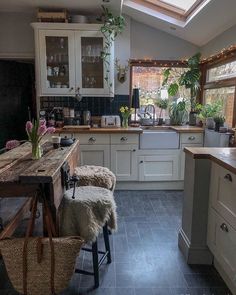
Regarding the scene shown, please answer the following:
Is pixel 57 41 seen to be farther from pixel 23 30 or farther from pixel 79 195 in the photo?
pixel 79 195

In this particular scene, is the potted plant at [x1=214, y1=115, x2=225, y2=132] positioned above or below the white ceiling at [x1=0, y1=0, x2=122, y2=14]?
below

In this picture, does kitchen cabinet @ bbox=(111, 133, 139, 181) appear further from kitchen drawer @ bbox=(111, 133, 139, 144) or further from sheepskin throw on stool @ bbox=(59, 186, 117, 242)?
sheepskin throw on stool @ bbox=(59, 186, 117, 242)

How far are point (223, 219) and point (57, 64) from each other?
3.07m

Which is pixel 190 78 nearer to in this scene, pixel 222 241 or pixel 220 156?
pixel 220 156

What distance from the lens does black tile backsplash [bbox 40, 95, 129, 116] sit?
4.14m

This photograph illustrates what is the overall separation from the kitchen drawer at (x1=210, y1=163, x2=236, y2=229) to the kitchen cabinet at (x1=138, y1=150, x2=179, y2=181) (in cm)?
176

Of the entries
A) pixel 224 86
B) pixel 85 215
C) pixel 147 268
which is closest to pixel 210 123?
pixel 224 86

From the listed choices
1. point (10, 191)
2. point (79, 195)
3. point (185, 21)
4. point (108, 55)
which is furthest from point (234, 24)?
point (10, 191)

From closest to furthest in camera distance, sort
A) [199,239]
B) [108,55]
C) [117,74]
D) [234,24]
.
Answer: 1. [199,239]
2. [234,24]
3. [108,55]
4. [117,74]

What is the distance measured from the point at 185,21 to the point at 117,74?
1.19 metres

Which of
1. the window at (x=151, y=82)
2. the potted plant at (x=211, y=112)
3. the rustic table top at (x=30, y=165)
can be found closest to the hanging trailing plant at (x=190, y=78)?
the window at (x=151, y=82)

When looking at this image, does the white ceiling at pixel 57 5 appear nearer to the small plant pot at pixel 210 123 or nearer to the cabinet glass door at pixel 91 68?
the cabinet glass door at pixel 91 68

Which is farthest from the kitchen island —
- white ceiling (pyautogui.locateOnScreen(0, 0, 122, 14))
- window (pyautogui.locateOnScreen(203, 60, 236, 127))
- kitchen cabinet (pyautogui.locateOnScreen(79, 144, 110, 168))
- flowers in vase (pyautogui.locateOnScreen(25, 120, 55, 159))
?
white ceiling (pyautogui.locateOnScreen(0, 0, 122, 14))

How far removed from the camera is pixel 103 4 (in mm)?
3568
